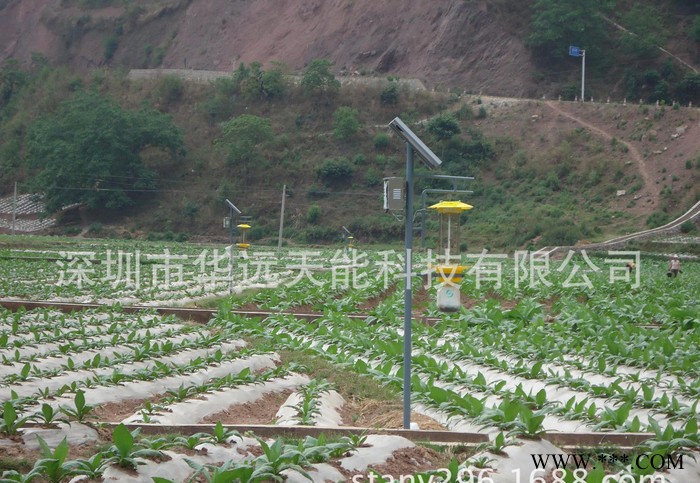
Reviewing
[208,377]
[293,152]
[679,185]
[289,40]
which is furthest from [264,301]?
[289,40]

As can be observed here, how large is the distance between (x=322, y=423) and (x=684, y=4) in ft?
236

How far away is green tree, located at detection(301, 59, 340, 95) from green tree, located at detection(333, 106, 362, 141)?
12.5 ft

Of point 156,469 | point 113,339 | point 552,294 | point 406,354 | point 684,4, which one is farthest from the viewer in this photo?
point 684,4

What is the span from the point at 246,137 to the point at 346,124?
709cm

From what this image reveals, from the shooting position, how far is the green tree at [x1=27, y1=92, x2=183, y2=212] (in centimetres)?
5841

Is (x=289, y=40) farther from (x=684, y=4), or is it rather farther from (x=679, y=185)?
(x=679, y=185)

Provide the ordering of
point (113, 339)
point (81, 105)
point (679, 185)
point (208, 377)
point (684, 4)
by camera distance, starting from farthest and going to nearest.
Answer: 1. point (684, 4)
2. point (81, 105)
3. point (679, 185)
4. point (113, 339)
5. point (208, 377)

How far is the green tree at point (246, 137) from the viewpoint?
61.4 meters

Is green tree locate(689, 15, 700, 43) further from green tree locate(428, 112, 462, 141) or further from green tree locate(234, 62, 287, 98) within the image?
green tree locate(234, 62, 287, 98)

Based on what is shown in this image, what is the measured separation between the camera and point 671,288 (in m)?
20.4

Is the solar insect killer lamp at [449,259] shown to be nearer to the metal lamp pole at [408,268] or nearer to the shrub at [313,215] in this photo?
the metal lamp pole at [408,268]

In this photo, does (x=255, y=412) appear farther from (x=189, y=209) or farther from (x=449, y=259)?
(x=189, y=209)

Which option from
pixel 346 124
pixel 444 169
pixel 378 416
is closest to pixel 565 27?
pixel 444 169

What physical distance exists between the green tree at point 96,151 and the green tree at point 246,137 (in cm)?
420
